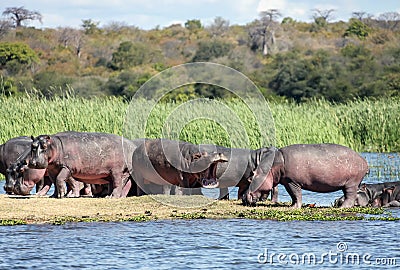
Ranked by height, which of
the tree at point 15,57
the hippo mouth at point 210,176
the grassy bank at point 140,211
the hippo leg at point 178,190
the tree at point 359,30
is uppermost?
the tree at point 359,30

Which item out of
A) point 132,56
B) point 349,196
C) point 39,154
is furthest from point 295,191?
point 132,56

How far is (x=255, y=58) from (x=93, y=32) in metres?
25.6

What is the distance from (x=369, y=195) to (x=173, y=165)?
3.24 m

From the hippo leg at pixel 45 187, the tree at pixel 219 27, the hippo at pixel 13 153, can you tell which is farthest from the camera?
the tree at pixel 219 27

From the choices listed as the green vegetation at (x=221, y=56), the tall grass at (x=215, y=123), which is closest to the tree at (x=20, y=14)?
the green vegetation at (x=221, y=56)

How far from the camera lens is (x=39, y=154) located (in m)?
13.9

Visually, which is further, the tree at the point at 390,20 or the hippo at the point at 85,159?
the tree at the point at 390,20

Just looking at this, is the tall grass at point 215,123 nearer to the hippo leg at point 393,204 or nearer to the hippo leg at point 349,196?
the hippo leg at point 393,204

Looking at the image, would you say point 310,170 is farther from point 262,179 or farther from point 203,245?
point 203,245

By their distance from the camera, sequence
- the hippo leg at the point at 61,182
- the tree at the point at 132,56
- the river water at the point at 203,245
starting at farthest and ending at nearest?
1. the tree at the point at 132,56
2. the hippo leg at the point at 61,182
3. the river water at the point at 203,245

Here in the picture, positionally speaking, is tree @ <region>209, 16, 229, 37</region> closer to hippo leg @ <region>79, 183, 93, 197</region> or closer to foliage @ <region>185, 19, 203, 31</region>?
foliage @ <region>185, 19, 203, 31</region>

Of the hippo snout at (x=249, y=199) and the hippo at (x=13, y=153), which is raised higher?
the hippo at (x=13, y=153)

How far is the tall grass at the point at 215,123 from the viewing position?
22938 mm

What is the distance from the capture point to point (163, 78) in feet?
157
